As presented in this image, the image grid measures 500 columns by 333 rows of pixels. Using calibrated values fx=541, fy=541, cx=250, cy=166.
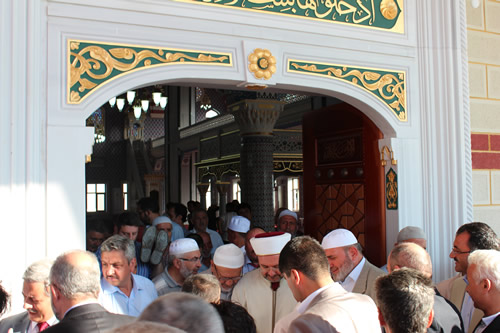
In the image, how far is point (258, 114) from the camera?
7438mm

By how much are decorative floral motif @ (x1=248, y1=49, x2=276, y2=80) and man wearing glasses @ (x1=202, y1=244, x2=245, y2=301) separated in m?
1.28

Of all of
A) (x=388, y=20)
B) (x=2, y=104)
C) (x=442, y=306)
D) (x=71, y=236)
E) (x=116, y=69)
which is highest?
(x=388, y=20)

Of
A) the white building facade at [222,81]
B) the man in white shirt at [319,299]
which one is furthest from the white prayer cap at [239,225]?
the man in white shirt at [319,299]

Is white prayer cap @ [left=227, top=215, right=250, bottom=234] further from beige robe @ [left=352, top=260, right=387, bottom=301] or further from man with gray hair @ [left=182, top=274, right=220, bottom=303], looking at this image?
man with gray hair @ [left=182, top=274, right=220, bottom=303]

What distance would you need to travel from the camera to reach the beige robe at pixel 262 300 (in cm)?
295

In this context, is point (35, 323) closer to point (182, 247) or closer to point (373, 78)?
point (182, 247)

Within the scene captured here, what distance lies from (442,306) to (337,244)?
109 centimetres

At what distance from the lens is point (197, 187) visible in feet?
43.5

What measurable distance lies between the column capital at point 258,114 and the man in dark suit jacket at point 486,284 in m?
5.35

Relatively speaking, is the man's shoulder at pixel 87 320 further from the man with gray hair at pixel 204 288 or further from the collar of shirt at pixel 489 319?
the collar of shirt at pixel 489 319

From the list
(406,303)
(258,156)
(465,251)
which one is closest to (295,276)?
(406,303)

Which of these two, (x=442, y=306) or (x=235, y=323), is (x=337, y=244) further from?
(x=235, y=323)

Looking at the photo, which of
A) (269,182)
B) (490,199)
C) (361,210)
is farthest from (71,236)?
→ (269,182)

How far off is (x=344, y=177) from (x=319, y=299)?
281cm
